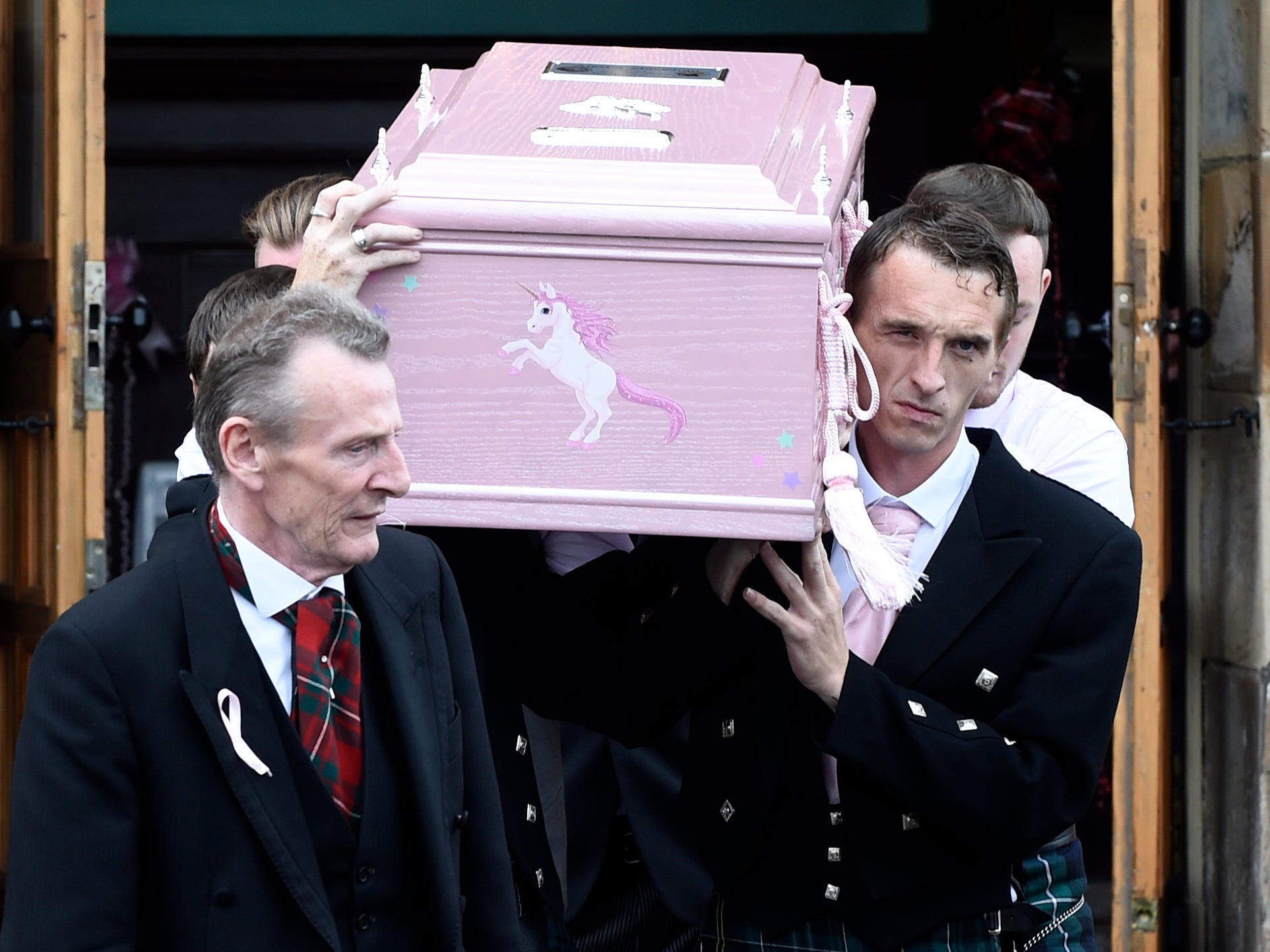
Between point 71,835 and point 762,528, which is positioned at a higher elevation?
point 762,528

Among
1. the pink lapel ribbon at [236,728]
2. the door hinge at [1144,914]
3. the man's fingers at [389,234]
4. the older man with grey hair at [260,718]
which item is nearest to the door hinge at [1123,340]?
the door hinge at [1144,914]

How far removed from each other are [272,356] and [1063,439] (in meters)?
1.45

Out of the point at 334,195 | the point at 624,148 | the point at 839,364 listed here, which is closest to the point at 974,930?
the point at 839,364

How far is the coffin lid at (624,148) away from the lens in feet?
Result: 6.80

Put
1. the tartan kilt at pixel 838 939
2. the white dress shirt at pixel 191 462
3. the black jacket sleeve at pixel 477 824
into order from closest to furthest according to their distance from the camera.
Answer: the black jacket sleeve at pixel 477 824
the tartan kilt at pixel 838 939
the white dress shirt at pixel 191 462

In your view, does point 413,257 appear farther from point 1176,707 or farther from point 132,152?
point 132,152

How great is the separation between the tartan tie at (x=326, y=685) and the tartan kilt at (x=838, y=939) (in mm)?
635

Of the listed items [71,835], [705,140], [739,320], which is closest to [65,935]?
[71,835]

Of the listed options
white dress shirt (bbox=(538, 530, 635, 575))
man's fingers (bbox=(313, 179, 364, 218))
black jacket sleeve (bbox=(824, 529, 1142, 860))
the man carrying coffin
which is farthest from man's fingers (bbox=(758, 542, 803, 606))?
man's fingers (bbox=(313, 179, 364, 218))

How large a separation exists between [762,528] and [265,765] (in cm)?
67

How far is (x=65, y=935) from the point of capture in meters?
1.64

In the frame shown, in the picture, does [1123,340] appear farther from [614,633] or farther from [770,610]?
[770,610]

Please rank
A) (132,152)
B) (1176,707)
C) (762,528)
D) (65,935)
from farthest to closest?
1. (132,152)
2. (1176,707)
3. (762,528)
4. (65,935)

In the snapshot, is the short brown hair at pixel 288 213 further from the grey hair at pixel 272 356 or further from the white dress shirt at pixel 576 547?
the grey hair at pixel 272 356
